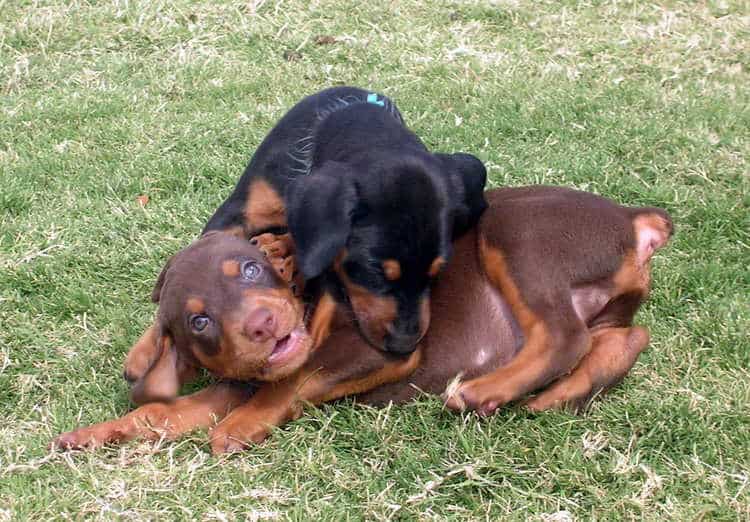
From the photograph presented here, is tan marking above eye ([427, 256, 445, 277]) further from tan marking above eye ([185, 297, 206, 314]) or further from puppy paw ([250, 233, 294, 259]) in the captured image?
tan marking above eye ([185, 297, 206, 314])

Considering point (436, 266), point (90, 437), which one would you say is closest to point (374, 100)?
point (436, 266)

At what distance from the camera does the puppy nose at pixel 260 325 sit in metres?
3.29

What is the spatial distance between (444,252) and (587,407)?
800 mm

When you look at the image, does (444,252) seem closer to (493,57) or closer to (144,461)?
(144,461)

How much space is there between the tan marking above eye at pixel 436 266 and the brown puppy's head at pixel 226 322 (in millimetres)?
524

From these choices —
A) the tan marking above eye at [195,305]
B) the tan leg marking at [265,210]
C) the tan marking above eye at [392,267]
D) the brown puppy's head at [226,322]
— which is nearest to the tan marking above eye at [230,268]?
the brown puppy's head at [226,322]

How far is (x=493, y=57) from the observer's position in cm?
719

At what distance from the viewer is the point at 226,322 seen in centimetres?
330

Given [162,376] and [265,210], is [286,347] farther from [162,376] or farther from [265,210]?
[265,210]

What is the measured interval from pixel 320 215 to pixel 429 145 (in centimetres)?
245

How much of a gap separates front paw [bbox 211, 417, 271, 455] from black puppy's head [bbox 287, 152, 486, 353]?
531 millimetres

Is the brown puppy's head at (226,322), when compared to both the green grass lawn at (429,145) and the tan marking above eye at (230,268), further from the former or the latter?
the green grass lawn at (429,145)

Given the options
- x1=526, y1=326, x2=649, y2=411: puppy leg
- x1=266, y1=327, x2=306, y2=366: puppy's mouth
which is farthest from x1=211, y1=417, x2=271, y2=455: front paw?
x1=526, y1=326, x2=649, y2=411: puppy leg

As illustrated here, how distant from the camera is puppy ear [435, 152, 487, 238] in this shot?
12.5ft
